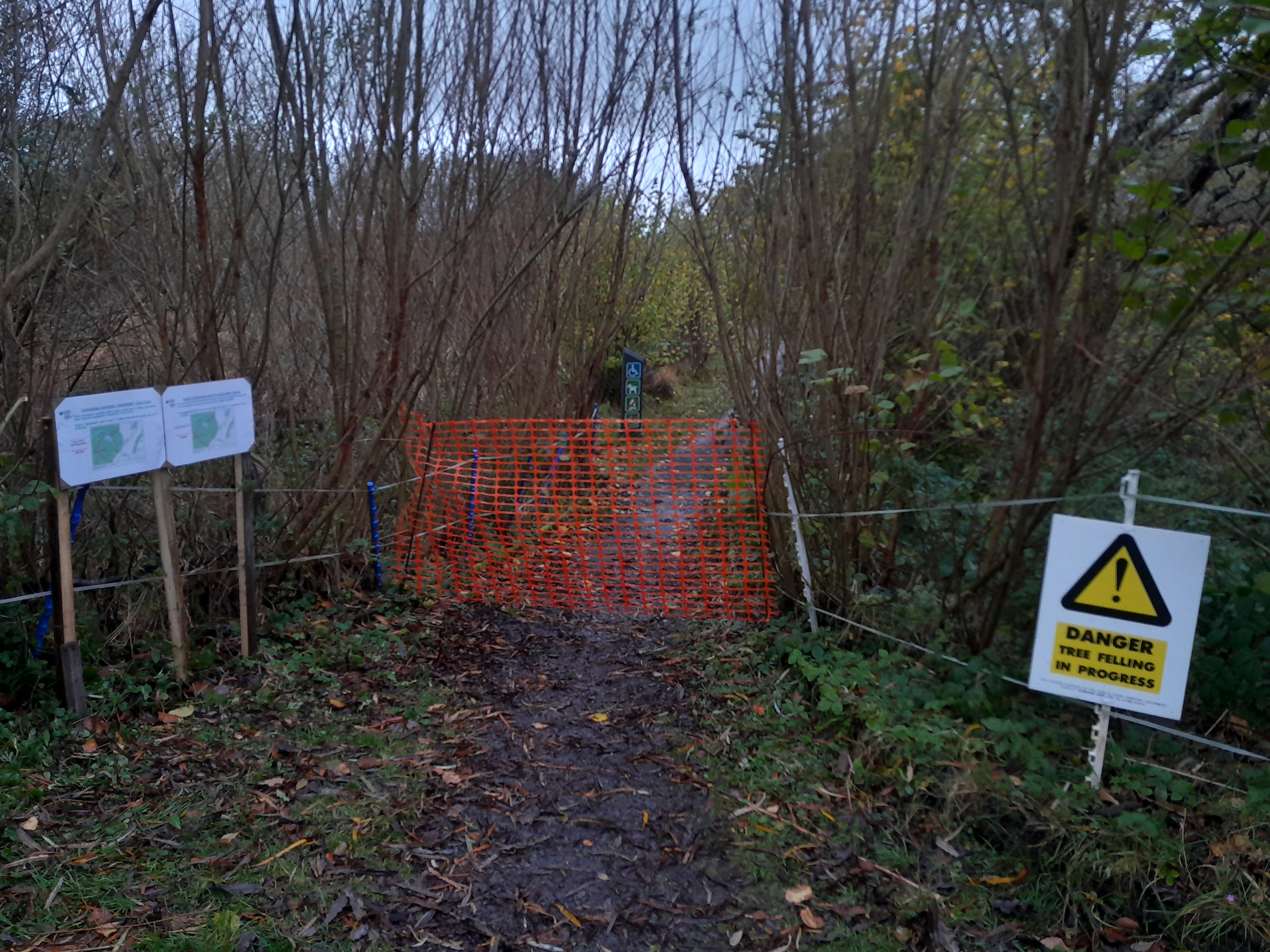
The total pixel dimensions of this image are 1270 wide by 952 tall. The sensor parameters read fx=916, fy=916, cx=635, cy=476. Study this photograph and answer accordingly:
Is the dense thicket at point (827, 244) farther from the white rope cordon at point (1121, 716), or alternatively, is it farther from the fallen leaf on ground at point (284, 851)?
the fallen leaf on ground at point (284, 851)

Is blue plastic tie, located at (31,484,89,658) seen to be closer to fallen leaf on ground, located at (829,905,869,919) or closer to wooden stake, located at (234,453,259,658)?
wooden stake, located at (234,453,259,658)

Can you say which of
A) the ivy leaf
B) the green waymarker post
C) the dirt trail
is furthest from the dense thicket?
the green waymarker post

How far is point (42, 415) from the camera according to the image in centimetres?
577

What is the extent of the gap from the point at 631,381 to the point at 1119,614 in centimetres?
1099

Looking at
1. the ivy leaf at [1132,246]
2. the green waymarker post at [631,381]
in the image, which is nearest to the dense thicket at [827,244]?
the ivy leaf at [1132,246]

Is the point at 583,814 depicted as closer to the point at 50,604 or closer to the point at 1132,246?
the point at 50,604

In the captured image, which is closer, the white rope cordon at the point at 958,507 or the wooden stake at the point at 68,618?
the white rope cordon at the point at 958,507

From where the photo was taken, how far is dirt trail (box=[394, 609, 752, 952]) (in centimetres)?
323

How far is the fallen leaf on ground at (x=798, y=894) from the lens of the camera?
3.37 m

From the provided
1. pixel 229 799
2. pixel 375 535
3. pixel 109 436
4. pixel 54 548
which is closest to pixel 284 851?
pixel 229 799

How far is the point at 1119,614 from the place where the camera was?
3.61 metres

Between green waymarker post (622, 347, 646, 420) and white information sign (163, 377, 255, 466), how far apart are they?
28.7ft

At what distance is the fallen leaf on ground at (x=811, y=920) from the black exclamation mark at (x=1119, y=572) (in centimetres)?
168

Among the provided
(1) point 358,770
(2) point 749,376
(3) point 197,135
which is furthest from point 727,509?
(3) point 197,135
